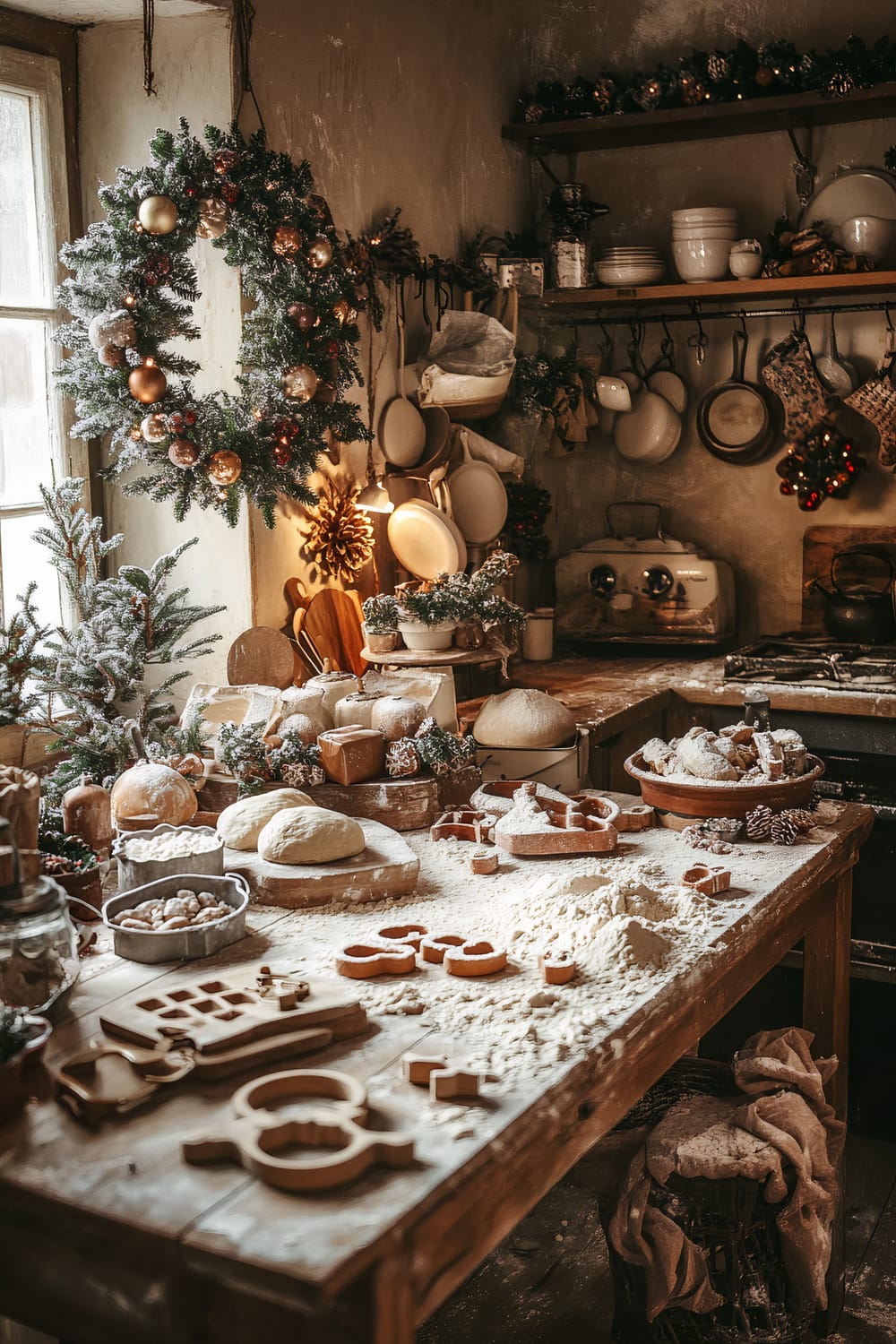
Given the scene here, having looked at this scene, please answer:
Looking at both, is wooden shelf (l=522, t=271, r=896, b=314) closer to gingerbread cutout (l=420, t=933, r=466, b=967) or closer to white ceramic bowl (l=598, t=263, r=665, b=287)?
white ceramic bowl (l=598, t=263, r=665, b=287)

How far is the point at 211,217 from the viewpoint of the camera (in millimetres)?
2330

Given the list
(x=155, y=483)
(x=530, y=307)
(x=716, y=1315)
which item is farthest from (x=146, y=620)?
(x=530, y=307)

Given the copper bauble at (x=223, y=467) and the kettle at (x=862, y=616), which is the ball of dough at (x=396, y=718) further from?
the kettle at (x=862, y=616)

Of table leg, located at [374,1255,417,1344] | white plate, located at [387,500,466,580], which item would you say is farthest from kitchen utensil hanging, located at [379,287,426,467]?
table leg, located at [374,1255,417,1344]

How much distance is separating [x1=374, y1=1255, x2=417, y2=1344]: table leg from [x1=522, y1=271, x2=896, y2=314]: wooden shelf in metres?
3.07

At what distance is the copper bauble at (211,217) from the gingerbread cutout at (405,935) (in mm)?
1347

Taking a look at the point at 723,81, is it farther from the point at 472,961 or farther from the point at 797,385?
the point at 472,961

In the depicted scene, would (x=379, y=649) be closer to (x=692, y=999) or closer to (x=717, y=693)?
(x=717, y=693)

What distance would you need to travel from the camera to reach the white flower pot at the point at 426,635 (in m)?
2.87

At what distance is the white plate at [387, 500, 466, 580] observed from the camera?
3154 mm

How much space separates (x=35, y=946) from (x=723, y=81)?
3.17 m

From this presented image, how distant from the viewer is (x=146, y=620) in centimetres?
237

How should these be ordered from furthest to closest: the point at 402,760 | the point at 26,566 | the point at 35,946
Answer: the point at 26,566, the point at 402,760, the point at 35,946

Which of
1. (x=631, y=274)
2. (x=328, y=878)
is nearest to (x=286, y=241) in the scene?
(x=328, y=878)
